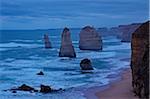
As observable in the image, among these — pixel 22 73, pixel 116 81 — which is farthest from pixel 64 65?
pixel 116 81

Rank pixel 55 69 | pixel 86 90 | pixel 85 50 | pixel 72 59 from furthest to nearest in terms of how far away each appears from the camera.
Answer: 1. pixel 85 50
2. pixel 72 59
3. pixel 55 69
4. pixel 86 90

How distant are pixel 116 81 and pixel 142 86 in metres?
→ 12.8

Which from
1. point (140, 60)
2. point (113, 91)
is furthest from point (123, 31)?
point (140, 60)

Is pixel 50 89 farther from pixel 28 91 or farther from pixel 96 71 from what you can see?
pixel 96 71

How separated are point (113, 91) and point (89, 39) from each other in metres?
47.3

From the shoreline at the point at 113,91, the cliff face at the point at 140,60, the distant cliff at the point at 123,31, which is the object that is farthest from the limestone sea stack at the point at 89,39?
the cliff face at the point at 140,60

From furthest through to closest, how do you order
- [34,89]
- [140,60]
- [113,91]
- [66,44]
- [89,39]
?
[89,39], [66,44], [34,89], [113,91], [140,60]

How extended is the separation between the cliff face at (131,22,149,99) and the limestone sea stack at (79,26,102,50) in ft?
165

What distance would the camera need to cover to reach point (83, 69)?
50562 mm

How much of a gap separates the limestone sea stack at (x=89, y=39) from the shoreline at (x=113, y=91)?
40119mm

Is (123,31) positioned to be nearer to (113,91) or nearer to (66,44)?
(66,44)

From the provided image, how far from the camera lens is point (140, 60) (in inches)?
1149

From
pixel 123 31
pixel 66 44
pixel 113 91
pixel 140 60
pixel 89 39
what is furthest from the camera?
pixel 123 31

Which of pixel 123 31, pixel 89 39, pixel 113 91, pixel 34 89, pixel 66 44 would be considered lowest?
pixel 34 89
